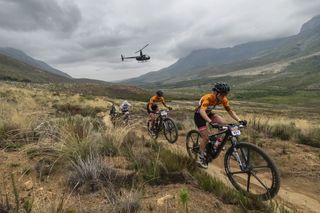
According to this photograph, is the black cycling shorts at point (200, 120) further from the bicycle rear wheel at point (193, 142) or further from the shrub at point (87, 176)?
the shrub at point (87, 176)

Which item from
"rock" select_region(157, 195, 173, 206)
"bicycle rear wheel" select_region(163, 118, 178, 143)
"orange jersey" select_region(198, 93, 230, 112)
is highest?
"orange jersey" select_region(198, 93, 230, 112)

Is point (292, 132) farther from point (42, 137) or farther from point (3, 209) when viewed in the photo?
point (3, 209)

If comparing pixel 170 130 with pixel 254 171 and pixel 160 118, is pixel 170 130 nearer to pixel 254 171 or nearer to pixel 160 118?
pixel 160 118

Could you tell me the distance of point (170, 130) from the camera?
12.7m

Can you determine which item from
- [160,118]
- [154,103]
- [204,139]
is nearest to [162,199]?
[204,139]

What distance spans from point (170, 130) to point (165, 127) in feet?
0.84

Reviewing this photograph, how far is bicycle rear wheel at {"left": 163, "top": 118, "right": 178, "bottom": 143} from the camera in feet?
40.9

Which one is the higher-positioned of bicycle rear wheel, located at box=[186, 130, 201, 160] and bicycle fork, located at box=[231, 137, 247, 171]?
bicycle fork, located at box=[231, 137, 247, 171]

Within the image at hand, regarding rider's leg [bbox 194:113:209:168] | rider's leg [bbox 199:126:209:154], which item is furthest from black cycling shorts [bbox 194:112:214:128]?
rider's leg [bbox 199:126:209:154]

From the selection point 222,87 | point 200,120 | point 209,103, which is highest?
point 222,87

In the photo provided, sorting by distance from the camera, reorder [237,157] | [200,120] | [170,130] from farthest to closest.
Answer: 1. [170,130]
2. [200,120]
3. [237,157]

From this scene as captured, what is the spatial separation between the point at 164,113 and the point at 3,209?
9321 millimetres

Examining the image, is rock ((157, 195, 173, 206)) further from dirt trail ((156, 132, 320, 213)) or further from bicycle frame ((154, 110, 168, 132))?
bicycle frame ((154, 110, 168, 132))

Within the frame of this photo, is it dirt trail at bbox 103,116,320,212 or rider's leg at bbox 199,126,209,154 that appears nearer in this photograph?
dirt trail at bbox 103,116,320,212
